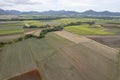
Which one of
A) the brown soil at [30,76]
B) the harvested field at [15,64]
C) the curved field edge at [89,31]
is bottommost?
the curved field edge at [89,31]

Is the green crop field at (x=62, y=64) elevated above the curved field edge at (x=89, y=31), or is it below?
above

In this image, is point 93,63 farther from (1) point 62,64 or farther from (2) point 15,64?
(2) point 15,64

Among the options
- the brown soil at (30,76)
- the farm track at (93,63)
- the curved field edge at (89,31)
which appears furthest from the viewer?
the curved field edge at (89,31)

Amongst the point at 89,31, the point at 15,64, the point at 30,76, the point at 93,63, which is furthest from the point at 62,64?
the point at 89,31

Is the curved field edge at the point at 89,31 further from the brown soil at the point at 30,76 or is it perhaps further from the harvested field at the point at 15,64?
the brown soil at the point at 30,76

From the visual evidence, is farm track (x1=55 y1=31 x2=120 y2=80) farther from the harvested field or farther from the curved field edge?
the curved field edge

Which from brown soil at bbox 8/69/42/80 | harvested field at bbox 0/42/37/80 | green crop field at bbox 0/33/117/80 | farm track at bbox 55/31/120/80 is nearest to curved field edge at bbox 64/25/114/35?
farm track at bbox 55/31/120/80

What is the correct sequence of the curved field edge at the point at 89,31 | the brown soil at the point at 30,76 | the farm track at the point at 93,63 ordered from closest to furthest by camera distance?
1. the brown soil at the point at 30,76
2. the farm track at the point at 93,63
3. the curved field edge at the point at 89,31

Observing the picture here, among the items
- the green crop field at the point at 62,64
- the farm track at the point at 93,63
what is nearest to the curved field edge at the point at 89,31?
the farm track at the point at 93,63

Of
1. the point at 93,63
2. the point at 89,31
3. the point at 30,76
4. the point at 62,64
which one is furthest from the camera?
the point at 89,31

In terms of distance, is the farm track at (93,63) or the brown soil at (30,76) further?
the farm track at (93,63)

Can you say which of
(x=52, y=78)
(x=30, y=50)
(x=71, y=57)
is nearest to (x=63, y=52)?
(x=71, y=57)

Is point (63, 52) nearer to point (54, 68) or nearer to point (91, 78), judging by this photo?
point (54, 68)
